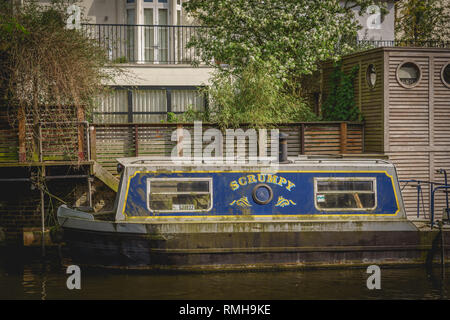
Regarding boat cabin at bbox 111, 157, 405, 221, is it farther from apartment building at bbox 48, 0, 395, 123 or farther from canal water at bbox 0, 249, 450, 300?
apartment building at bbox 48, 0, 395, 123

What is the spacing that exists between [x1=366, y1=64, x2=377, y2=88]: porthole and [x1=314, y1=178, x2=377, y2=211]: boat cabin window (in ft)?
14.7

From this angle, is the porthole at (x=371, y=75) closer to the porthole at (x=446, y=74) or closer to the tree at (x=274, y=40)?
the tree at (x=274, y=40)

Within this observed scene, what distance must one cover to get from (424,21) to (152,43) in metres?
10.6

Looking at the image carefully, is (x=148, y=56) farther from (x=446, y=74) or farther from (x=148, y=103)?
(x=446, y=74)

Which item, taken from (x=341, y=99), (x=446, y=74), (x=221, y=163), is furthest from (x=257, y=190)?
(x=446, y=74)

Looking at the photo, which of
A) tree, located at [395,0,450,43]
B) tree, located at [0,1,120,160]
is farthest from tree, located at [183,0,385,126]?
tree, located at [395,0,450,43]

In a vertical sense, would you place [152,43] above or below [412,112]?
above

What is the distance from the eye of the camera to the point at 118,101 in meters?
18.4

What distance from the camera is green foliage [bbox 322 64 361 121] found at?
16.1m

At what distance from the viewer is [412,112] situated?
15.1 metres

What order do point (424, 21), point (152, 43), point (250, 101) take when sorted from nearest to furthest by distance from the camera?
point (250, 101), point (152, 43), point (424, 21)

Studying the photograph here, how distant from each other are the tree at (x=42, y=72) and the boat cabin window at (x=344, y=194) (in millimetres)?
5610

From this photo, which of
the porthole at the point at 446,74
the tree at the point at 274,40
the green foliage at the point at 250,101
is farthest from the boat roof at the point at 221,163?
the porthole at the point at 446,74
